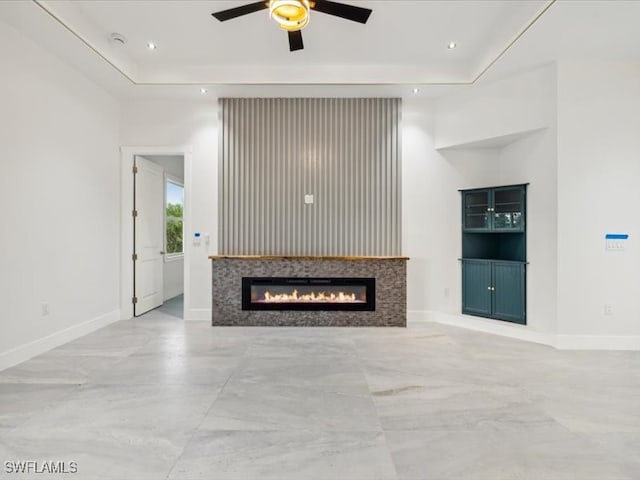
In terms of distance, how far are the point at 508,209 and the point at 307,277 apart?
9.14 ft

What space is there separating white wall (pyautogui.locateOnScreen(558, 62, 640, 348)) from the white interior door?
5.63 metres

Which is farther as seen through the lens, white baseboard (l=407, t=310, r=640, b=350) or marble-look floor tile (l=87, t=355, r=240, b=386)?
white baseboard (l=407, t=310, r=640, b=350)

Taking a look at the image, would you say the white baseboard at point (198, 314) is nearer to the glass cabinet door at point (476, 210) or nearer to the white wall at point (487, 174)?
the white wall at point (487, 174)

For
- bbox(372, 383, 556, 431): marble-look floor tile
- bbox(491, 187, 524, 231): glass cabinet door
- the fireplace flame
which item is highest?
bbox(491, 187, 524, 231): glass cabinet door

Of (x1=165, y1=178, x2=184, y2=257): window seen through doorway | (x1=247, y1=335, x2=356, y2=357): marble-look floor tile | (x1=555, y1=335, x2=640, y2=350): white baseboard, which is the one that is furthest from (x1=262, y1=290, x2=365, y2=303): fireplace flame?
(x1=165, y1=178, x2=184, y2=257): window seen through doorway

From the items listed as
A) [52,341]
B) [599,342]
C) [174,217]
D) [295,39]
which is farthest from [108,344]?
[599,342]

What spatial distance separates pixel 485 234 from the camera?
501 centimetres

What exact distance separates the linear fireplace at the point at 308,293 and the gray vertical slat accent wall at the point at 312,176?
432mm

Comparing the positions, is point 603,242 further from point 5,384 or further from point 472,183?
point 5,384

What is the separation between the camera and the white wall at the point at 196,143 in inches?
198

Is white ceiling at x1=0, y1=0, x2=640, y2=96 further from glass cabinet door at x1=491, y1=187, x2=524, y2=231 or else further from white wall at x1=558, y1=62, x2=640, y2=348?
glass cabinet door at x1=491, y1=187, x2=524, y2=231

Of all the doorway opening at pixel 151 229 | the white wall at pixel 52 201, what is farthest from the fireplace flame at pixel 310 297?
the white wall at pixel 52 201

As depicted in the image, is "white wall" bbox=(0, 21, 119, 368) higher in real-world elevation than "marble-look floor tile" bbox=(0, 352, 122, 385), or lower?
higher

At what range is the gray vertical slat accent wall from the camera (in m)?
4.96
